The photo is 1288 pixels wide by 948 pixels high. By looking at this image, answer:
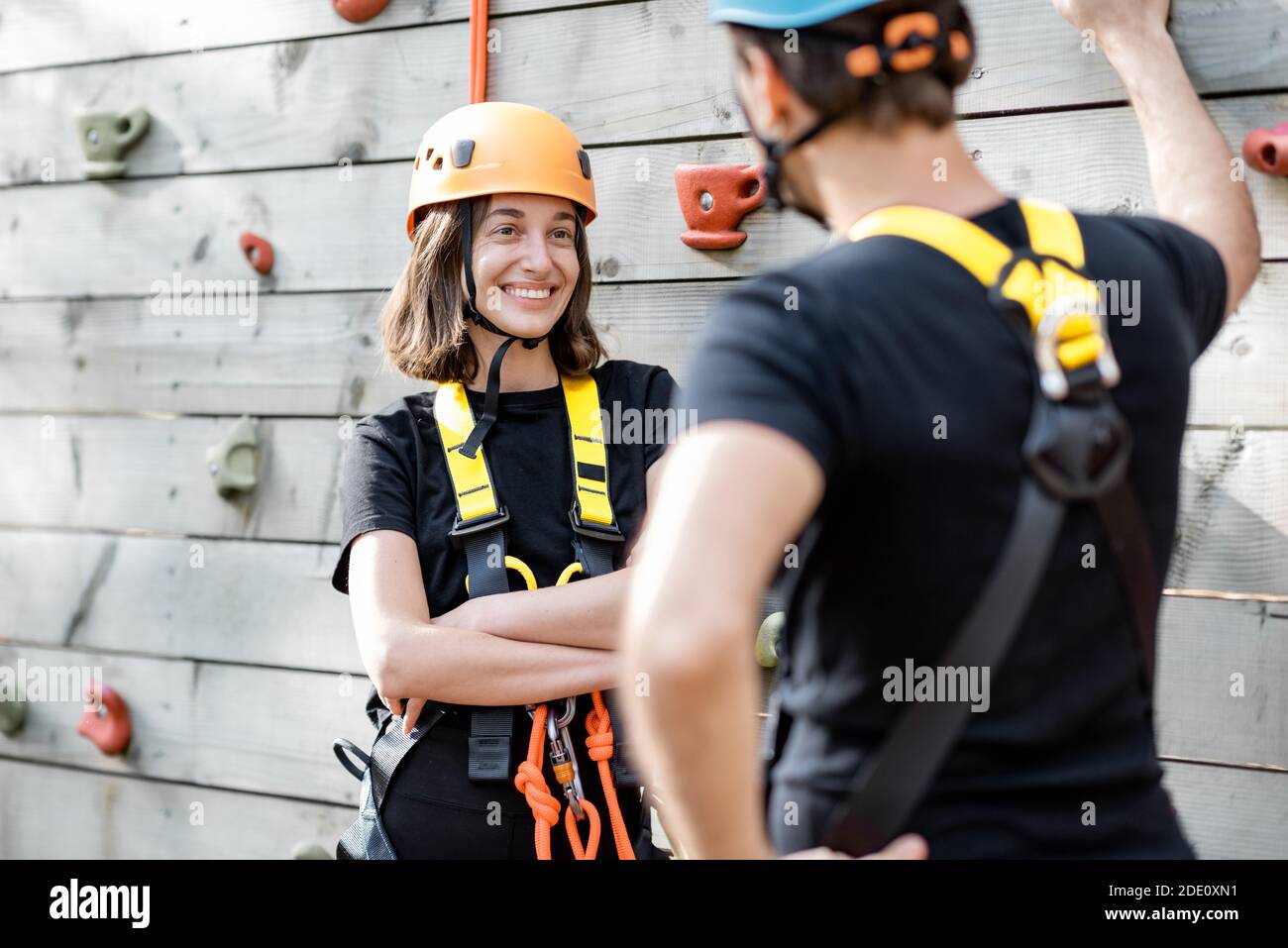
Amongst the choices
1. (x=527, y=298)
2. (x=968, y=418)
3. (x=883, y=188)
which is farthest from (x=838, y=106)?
(x=527, y=298)

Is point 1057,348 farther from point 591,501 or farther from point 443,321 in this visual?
point 443,321

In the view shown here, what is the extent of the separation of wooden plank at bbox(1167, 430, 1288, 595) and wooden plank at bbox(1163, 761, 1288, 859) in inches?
14.7

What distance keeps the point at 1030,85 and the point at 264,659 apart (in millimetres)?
2506

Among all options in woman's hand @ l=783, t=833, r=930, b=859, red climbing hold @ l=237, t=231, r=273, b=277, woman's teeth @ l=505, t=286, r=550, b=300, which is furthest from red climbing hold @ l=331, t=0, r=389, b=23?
woman's hand @ l=783, t=833, r=930, b=859

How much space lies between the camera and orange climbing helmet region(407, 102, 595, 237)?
249 centimetres

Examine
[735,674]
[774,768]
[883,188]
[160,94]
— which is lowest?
[774,768]

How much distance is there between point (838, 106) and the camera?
4.13 ft

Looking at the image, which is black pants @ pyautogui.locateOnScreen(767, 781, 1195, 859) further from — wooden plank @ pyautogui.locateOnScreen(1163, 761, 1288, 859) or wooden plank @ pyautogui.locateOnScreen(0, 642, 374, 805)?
wooden plank @ pyautogui.locateOnScreen(0, 642, 374, 805)

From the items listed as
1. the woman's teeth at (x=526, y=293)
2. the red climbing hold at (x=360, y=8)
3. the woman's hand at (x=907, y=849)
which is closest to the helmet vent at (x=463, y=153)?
the woman's teeth at (x=526, y=293)

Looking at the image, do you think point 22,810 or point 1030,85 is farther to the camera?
point 22,810

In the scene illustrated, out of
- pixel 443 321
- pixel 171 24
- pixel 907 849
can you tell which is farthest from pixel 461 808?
pixel 171 24

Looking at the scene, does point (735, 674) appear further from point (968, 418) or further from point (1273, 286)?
point (1273, 286)

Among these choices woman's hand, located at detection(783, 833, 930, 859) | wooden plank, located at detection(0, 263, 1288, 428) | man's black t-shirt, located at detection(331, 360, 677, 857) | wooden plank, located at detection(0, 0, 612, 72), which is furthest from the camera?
wooden plank, located at detection(0, 0, 612, 72)

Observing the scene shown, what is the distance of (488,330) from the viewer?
8.14 feet
